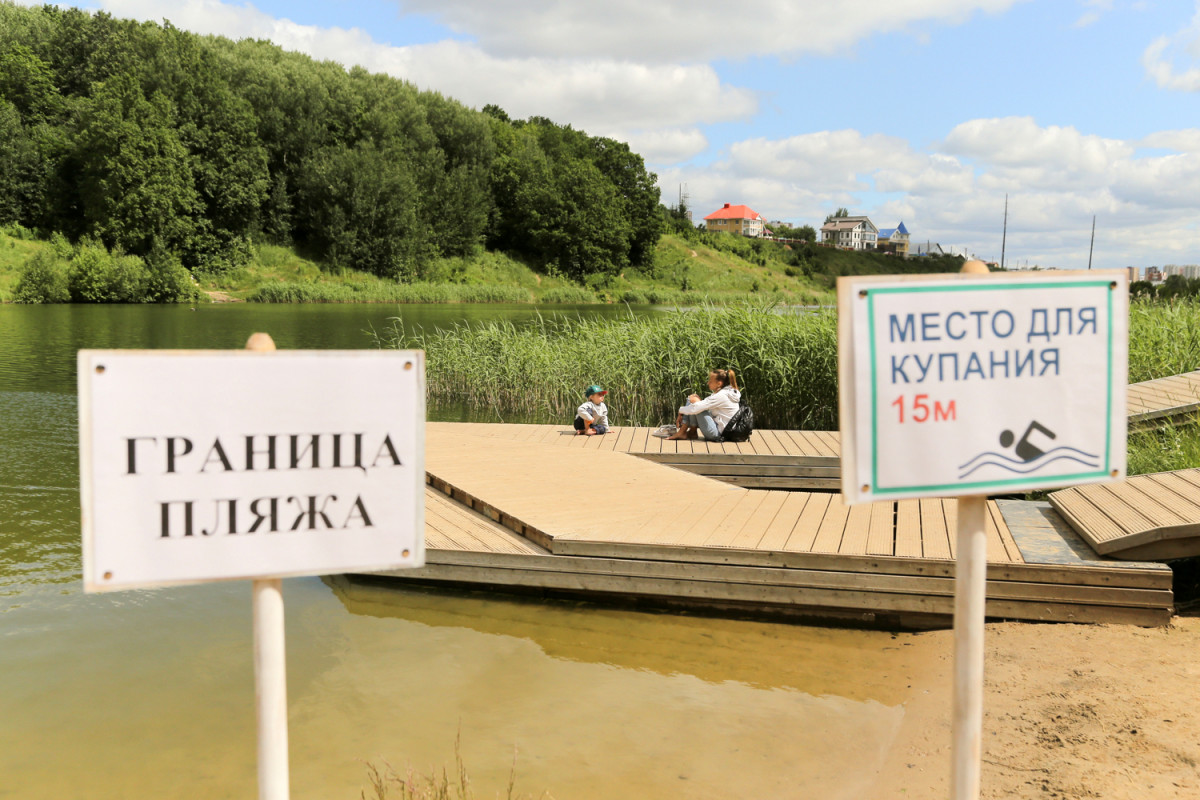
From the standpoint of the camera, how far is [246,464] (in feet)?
5.42

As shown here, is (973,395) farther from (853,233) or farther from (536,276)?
(853,233)

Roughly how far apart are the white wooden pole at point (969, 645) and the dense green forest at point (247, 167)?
137ft

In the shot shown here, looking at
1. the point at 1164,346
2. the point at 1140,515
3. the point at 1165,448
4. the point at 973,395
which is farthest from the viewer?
the point at 1164,346

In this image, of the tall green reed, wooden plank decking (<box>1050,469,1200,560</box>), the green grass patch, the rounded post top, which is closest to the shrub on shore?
the tall green reed

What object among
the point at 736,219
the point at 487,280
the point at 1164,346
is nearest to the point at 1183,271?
the point at 1164,346

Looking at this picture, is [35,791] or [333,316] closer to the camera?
[35,791]

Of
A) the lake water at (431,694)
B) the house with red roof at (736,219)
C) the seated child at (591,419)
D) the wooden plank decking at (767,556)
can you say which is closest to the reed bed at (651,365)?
the seated child at (591,419)

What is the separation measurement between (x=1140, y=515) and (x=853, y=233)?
134635mm

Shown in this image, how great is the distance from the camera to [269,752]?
1.71m

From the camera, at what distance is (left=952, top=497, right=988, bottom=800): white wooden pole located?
194 centimetres

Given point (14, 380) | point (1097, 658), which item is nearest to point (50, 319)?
point (14, 380)

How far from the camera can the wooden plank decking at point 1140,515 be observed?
4504 mm

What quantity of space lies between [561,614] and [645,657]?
0.75 m

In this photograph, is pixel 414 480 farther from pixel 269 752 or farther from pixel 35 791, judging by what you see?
pixel 35 791
